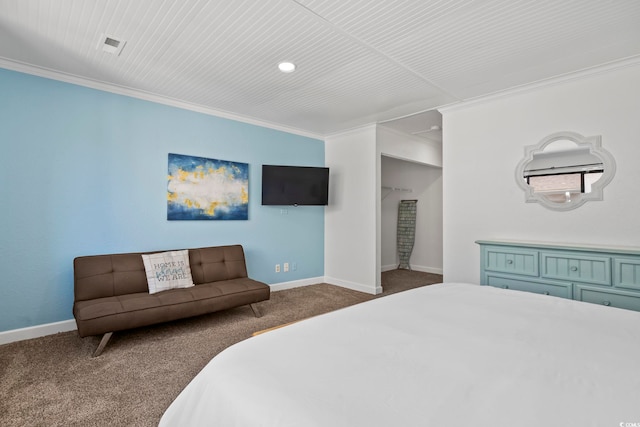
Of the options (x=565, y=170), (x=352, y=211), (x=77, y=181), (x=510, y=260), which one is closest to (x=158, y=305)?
(x=77, y=181)

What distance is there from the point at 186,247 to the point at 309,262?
1938 millimetres

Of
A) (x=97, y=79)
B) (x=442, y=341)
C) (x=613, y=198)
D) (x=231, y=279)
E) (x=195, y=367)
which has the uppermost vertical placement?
(x=97, y=79)

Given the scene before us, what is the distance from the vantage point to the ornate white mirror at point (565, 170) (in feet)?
9.10

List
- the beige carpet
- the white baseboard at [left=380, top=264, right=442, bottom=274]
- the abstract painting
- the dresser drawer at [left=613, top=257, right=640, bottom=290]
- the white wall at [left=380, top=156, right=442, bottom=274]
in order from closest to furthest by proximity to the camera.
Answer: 1. the beige carpet
2. the dresser drawer at [left=613, top=257, right=640, bottom=290]
3. the abstract painting
4. the white baseboard at [left=380, top=264, right=442, bottom=274]
5. the white wall at [left=380, top=156, right=442, bottom=274]

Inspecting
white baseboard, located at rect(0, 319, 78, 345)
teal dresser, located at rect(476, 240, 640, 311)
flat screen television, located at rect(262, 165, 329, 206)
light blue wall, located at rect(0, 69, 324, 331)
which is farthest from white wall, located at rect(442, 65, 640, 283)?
white baseboard, located at rect(0, 319, 78, 345)

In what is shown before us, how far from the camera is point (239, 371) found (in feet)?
3.54

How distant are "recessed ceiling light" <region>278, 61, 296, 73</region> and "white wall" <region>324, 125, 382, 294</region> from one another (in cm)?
198

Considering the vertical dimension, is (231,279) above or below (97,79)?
below

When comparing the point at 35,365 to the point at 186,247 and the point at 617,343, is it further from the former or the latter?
the point at 617,343

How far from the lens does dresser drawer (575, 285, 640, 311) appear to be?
2389mm

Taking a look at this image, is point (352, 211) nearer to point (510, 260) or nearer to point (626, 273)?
point (510, 260)

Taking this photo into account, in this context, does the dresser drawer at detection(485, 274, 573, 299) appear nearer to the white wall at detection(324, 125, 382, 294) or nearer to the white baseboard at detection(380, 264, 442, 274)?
the white wall at detection(324, 125, 382, 294)

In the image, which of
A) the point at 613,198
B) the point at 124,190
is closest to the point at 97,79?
the point at 124,190

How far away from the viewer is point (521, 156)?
320cm
